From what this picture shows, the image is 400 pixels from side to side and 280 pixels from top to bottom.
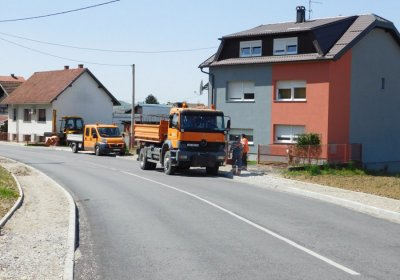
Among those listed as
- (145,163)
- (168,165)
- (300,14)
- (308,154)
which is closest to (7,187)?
(168,165)

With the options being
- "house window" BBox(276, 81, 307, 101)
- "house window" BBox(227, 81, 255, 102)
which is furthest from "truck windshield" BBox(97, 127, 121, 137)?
"house window" BBox(276, 81, 307, 101)

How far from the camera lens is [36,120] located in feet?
186

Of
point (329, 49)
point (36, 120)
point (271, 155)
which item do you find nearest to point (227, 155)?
point (271, 155)

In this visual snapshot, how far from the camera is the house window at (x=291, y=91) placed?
3209 centimetres

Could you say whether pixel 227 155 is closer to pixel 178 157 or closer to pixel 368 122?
pixel 178 157

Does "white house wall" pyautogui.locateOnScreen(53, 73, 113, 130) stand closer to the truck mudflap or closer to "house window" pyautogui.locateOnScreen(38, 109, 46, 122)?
"house window" pyautogui.locateOnScreen(38, 109, 46, 122)

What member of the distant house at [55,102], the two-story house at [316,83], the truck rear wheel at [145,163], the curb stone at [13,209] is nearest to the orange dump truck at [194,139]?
the truck rear wheel at [145,163]

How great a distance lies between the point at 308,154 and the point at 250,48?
34.1 ft

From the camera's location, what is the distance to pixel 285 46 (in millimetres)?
33156

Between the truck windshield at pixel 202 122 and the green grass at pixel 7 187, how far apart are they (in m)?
7.47

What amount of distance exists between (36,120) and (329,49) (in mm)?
35125

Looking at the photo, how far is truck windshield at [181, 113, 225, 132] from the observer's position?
23484mm

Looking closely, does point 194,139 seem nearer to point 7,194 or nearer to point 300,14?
point 7,194

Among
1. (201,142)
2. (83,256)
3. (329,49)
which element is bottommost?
(83,256)
